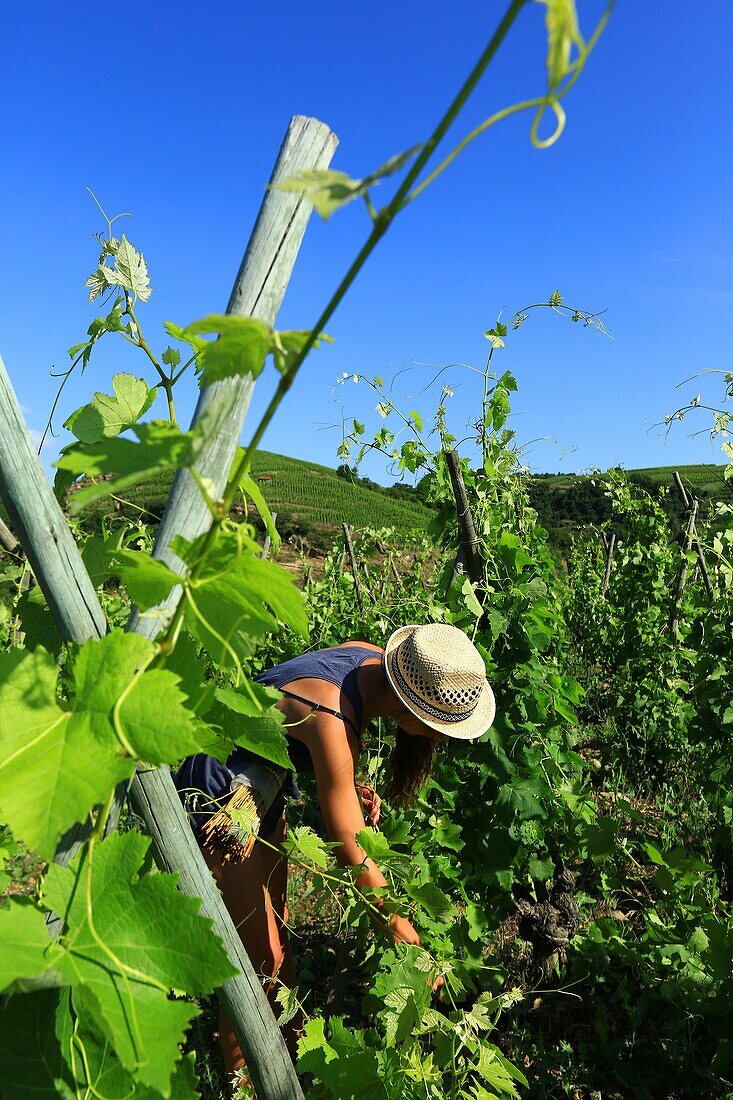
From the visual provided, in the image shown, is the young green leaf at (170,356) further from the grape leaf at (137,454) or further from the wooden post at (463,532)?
the wooden post at (463,532)

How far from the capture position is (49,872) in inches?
31.5

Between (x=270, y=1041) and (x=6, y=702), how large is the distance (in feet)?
2.50

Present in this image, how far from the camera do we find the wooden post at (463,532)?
3.20m

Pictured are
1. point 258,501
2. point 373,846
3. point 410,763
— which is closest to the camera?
point 258,501

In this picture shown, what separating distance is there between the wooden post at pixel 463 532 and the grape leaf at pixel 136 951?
2525 mm

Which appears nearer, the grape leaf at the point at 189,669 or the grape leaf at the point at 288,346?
the grape leaf at the point at 288,346

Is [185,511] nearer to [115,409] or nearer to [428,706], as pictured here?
[115,409]

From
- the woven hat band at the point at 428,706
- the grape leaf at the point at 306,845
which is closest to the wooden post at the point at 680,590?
the woven hat band at the point at 428,706

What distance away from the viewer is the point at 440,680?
87.8 inches

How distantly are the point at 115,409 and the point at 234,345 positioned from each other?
0.60 meters

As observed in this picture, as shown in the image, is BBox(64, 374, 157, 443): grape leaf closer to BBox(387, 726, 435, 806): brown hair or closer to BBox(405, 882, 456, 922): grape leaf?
BBox(405, 882, 456, 922): grape leaf

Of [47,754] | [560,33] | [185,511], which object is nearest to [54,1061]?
[47,754]

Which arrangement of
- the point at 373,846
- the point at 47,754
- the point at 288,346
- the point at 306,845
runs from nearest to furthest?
the point at 288,346
the point at 47,754
the point at 306,845
the point at 373,846

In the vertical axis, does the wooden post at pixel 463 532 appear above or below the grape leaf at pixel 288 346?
above
